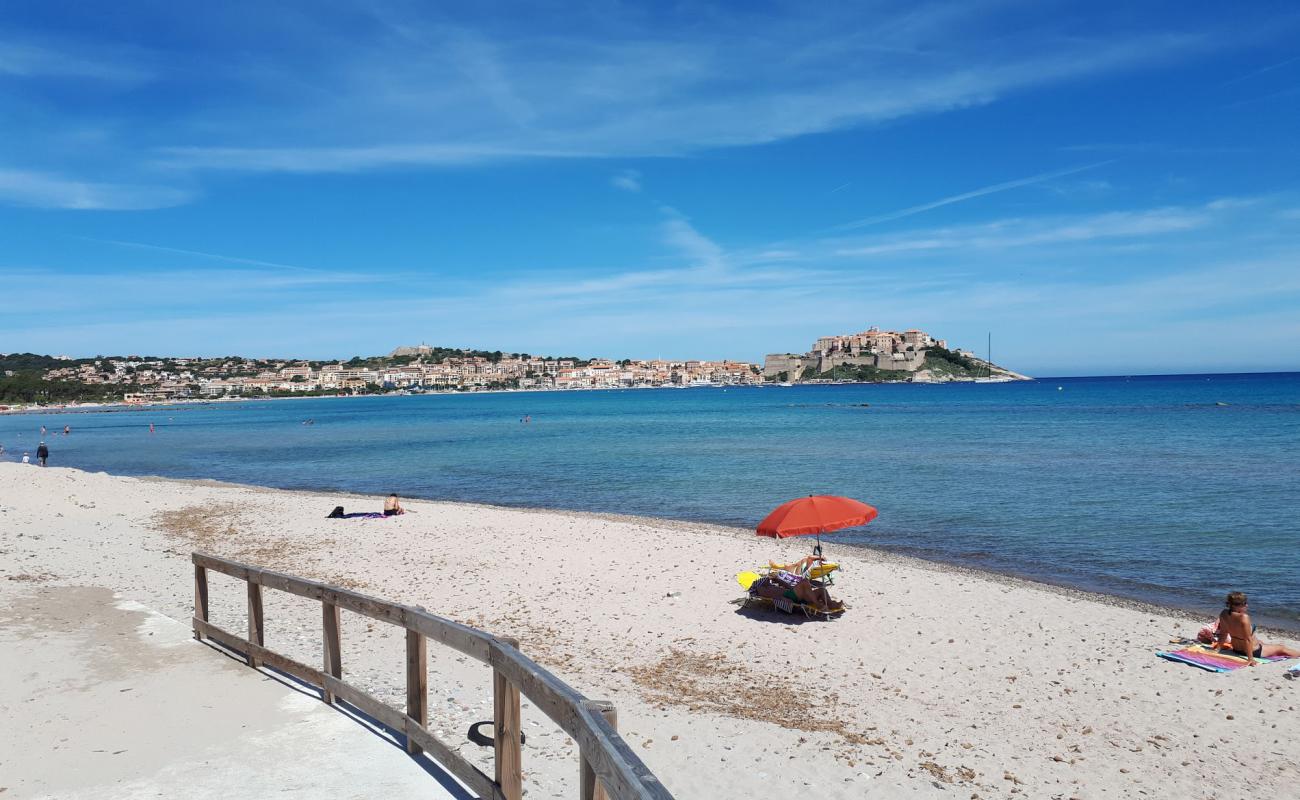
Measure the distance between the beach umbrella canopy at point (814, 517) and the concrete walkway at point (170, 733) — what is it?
7.33m

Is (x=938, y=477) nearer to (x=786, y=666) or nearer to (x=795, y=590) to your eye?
(x=795, y=590)

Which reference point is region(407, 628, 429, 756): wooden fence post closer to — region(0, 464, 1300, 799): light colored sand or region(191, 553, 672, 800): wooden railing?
region(191, 553, 672, 800): wooden railing

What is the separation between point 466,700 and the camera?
7.27m

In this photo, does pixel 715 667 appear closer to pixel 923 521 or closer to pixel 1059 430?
pixel 923 521

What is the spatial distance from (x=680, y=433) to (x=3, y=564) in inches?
2044

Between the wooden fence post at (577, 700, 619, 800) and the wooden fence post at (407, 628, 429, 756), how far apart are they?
1.99 m

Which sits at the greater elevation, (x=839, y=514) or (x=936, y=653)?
(x=839, y=514)

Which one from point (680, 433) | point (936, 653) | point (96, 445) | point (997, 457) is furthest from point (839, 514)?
point (96, 445)

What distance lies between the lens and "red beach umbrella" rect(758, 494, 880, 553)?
1181cm

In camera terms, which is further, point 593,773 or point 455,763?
point 455,763

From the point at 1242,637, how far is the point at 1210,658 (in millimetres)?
507

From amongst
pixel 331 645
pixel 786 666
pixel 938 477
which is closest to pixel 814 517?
pixel 786 666

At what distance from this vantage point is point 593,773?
337 cm

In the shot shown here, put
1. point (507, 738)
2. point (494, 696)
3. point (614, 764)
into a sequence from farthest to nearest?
point (494, 696)
point (507, 738)
point (614, 764)
